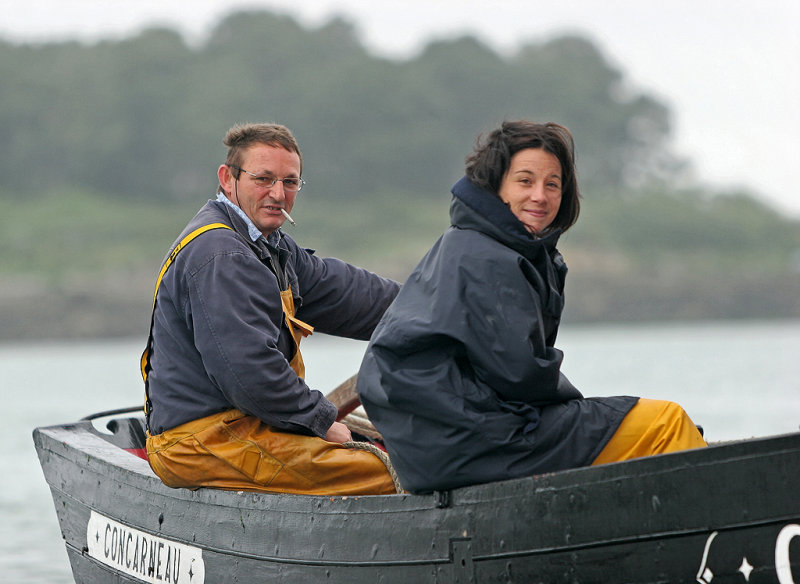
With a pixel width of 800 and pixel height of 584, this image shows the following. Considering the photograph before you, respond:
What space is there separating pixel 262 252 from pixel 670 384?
A: 21.6 metres

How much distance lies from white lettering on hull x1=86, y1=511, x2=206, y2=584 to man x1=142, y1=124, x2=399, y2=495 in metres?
0.31

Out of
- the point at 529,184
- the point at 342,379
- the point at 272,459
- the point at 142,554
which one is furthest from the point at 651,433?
the point at 342,379

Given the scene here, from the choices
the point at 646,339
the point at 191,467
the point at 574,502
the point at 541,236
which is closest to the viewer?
the point at 574,502

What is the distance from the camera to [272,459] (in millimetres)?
4320

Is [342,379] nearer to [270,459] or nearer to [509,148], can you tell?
[270,459]

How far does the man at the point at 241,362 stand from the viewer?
4.23m

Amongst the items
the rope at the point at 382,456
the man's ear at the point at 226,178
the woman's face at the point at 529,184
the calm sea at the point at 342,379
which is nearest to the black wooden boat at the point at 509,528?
the rope at the point at 382,456

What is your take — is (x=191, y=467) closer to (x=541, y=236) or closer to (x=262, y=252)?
(x=262, y=252)

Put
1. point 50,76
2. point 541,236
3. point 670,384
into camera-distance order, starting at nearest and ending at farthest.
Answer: point 541,236
point 670,384
point 50,76

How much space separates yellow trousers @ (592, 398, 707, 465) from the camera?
371cm

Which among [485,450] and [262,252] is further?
[262,252]

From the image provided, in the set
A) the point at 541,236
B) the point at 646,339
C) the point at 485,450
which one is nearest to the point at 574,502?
the point at 485,450

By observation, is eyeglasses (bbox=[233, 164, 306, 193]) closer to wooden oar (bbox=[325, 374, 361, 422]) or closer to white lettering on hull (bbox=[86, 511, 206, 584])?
wooden oar (bbox=[325, 374, 361, 422])

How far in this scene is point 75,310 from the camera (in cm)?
5466
